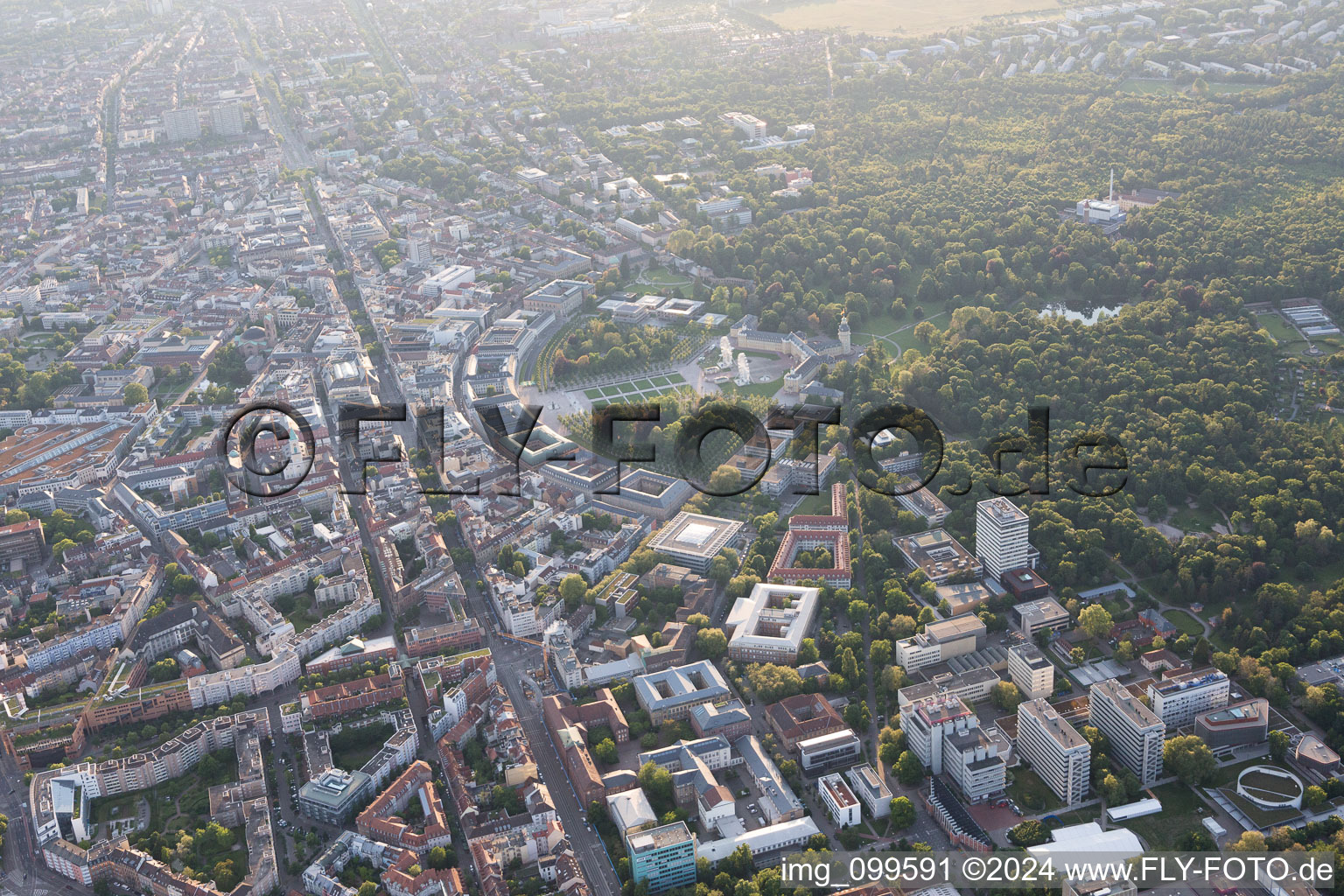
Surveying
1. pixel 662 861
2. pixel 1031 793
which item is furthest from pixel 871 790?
pixel 662 861

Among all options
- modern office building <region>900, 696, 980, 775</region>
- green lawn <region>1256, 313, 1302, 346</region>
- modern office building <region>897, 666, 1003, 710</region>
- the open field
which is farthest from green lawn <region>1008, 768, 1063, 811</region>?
the open field

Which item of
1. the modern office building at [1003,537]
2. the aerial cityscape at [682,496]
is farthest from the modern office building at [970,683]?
the modern office building at [1003,537]

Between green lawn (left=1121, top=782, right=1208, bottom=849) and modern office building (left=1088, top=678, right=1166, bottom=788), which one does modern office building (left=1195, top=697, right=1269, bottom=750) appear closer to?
modern office building (left=1088, top=678, right=1166, bottom=788)

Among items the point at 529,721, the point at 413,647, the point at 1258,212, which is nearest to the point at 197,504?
the point at 413,647

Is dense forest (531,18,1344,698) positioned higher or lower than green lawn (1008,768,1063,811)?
higher

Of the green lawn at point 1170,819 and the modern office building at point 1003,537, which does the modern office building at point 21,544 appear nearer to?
the modern office building at point 1003,537
